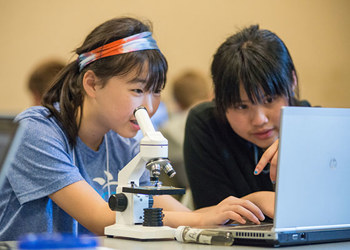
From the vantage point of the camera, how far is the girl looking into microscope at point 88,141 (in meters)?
1.59

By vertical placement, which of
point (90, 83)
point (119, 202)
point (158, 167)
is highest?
point (90, 83)

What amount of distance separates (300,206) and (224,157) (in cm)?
97

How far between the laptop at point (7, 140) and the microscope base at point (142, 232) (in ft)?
1.47

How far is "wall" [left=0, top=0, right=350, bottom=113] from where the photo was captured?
4656mm

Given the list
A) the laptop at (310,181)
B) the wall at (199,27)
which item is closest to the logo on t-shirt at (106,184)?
the laptop at (310,181)

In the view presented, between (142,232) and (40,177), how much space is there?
1.48 feet

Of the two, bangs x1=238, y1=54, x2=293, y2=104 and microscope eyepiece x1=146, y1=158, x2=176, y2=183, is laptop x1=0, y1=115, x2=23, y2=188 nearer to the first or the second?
microscope eyepiece x1=146, y1=158, x2=176, y2=183

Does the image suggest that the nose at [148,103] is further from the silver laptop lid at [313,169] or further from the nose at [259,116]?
the silver laptop lid at [313,169]

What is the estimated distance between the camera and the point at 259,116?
1903 millimetres

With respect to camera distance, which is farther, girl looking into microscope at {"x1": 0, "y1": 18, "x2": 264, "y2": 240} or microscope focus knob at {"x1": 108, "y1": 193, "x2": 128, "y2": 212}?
girl looking into microscope at {"x1": 0, "y1": 18, "x2": 264, "y2": 240}

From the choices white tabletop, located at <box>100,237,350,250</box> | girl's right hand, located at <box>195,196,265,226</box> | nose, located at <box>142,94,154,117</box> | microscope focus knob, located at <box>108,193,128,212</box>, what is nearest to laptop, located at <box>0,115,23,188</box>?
white tabletop, located at <box>100,237,350,250</box>

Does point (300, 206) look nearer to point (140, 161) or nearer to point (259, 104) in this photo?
point (140, 161)

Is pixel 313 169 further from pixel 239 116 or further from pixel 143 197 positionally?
pixel 239 116

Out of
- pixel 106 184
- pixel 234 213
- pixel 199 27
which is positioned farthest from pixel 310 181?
pixel 199 27
